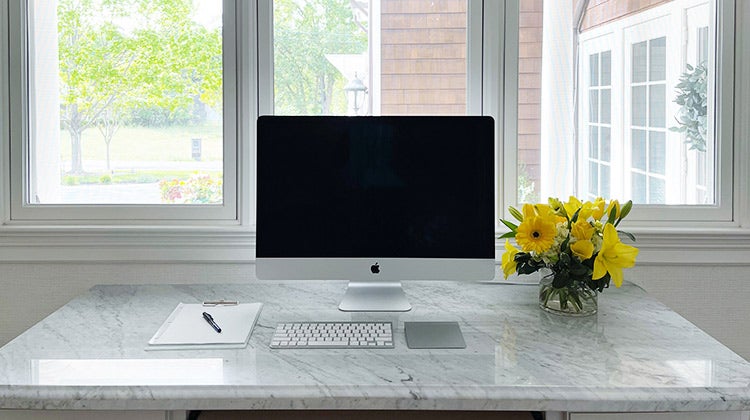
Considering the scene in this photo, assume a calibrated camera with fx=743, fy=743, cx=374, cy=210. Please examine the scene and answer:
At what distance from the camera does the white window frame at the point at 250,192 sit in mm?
2219

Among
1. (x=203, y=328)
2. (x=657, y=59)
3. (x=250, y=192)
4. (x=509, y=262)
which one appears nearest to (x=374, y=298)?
(x=509, y=262)

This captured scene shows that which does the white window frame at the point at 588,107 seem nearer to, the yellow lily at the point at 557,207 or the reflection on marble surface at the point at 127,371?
the yellow lily at the point at 557,207

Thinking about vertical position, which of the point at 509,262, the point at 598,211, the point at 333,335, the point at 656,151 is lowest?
the point at 333,335

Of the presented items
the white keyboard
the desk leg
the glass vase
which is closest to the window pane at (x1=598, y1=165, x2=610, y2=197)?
the glass vase

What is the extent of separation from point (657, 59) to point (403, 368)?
4.45 feet

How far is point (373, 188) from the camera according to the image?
190cm

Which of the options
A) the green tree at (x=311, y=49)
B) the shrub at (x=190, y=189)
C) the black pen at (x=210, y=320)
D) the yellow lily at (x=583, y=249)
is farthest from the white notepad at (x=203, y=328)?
the yellow lily at (x=583, y=249)

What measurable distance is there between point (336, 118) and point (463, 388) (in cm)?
83

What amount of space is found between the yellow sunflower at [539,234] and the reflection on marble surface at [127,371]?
775 mm

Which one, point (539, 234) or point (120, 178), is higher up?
point (120, 178)

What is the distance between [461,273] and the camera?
6.20ft

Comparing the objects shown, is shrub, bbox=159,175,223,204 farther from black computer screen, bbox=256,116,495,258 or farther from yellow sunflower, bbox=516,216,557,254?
yellow sunflower, bbox=516,216,557,254

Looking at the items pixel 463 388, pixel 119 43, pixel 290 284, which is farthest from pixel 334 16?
pixel 463 388

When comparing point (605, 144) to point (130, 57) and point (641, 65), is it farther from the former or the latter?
point (130, 57)
